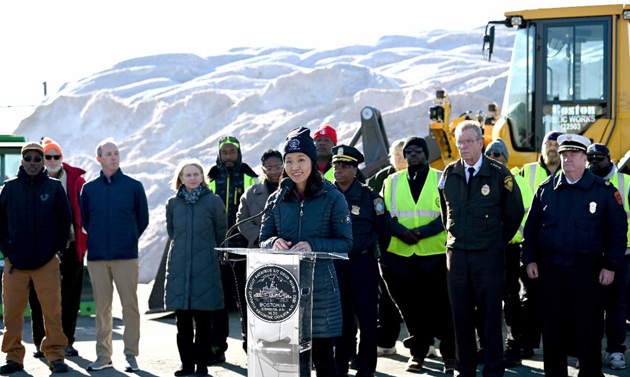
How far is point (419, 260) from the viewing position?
8.79 metres

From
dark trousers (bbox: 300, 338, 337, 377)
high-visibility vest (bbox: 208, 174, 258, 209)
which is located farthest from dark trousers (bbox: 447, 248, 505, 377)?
high-visibility vest (bbox: 208, 174, 258, 209)

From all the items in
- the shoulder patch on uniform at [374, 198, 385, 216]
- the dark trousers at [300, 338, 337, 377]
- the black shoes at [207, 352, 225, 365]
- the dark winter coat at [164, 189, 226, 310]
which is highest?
the shoulder patch on uniform at [374, 198, 385, 216]

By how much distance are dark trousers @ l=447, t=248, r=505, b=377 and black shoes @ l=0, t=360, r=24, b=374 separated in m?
3.97

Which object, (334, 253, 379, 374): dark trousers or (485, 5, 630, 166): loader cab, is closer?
(334, 253, 379, 374): dark trousers

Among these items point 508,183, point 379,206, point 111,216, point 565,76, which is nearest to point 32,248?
point 111,216

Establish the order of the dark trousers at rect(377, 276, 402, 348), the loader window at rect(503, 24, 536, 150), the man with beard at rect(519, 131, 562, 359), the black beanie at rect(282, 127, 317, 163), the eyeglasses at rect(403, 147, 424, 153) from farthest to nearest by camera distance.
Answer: the loader window at rect(503, 24, 536, 150) < the dark trousers at rect(377, 276, 402, 348) < the man with beard at rect(519, 131, 562, 359) < the eyeglasses at rect(403, 147, 424, 153) < the black beanie at rect(282, 127, 317, 163)

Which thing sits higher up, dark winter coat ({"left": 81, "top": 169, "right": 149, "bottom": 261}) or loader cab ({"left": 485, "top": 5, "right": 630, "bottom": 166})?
loader cab ({"left": 485, "top": 5, "right": 630, "bottom": 166})

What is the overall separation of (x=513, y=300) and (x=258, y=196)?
2.53 m

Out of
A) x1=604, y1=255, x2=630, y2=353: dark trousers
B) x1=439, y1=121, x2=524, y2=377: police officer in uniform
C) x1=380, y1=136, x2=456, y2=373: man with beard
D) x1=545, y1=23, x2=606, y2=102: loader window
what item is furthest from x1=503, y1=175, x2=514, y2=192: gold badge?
x1=545, y1=23, x2=606, y2=102: loader window

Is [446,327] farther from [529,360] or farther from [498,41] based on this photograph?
Answer: [498,41]

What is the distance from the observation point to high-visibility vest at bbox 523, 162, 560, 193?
31.0 feet

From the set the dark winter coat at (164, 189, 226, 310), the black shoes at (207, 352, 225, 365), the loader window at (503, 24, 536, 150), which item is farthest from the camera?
the loader window at (503, 24, 536, 150)

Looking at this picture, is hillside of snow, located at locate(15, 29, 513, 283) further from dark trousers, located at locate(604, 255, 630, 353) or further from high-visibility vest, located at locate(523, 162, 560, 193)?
dark trousers, located at locate(604, 255, 630, 353)

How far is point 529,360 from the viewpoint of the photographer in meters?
9.21
